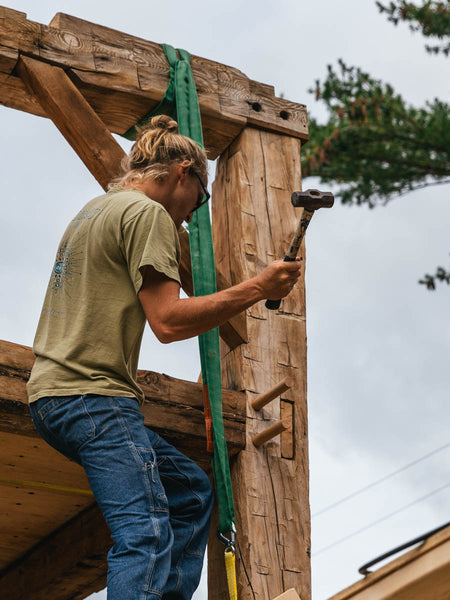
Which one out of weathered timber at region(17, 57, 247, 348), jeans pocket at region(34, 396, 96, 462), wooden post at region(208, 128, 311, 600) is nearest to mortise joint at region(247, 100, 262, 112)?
wooden post at region(208, 128, 311, 600)

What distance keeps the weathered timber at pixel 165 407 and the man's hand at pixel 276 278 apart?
3.57 feet

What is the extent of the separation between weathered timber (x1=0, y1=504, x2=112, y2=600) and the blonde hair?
2203 millimetres

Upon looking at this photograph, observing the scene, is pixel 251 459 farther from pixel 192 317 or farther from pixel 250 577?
pixel 192 317

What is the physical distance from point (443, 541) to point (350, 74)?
27.4ft

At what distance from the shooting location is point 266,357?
4.29 meters

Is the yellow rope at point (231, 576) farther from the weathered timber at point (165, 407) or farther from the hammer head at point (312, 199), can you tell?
the hammer head at point (312, 199)

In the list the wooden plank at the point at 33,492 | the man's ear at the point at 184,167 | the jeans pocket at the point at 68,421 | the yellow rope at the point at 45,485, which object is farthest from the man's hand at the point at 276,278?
the yellow rope at the point at 45,485

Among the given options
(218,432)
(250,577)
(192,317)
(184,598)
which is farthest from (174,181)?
(250,577)

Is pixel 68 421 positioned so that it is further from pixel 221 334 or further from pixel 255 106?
pixel 255 106

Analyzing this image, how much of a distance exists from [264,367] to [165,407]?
59 cm

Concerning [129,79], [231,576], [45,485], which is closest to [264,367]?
[231,576]

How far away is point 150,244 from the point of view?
2777 millimetres

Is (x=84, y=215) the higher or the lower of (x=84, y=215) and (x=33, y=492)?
the lower

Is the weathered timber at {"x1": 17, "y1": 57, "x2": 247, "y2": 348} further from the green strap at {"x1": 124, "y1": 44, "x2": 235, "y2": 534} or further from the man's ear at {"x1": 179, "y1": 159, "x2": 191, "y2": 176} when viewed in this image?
the man's ear at {"x1": 179, "y1": 159, "x2": 191, "y2": 176}
